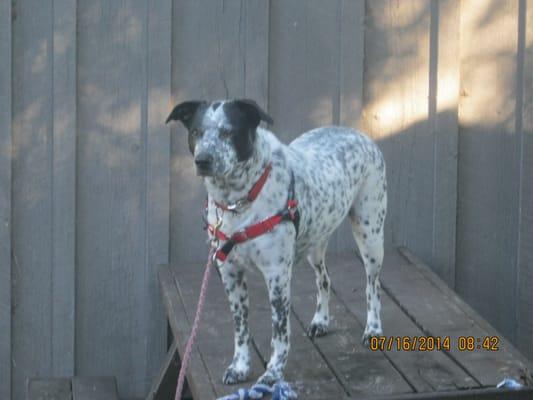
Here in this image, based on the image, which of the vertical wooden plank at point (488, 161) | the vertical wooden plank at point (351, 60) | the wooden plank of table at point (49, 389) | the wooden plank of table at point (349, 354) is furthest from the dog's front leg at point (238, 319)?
the vertical wooden plank at point (488, 161)

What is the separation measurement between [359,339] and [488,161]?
5.79ft

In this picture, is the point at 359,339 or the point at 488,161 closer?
the point at 359,339

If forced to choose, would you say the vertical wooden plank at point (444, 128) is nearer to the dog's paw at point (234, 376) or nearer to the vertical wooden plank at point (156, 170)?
the vertical wooden plank at point (156, 170)

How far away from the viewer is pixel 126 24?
20.0 ft

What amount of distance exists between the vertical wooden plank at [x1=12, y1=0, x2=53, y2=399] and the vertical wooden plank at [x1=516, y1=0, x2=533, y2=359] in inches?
108

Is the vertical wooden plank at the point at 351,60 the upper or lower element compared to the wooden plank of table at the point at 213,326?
upper

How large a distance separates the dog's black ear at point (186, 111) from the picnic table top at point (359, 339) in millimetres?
764

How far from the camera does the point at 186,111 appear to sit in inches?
179

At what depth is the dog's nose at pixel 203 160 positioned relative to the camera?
14.0 ft

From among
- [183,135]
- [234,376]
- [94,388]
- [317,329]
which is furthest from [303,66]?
[234,376]

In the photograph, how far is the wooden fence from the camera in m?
6.08

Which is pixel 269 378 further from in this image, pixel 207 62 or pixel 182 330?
pixel 207 62

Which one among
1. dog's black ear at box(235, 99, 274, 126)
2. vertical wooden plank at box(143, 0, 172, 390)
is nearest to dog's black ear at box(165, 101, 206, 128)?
dog's black ear at box(235, 99, 274, 126)

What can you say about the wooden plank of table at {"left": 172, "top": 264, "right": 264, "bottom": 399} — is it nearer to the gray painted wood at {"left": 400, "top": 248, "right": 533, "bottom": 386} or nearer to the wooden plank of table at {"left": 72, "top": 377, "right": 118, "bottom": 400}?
the wooden plank of table at {"left": 72, "top": 377, "right": 118, "bottom": 400}
